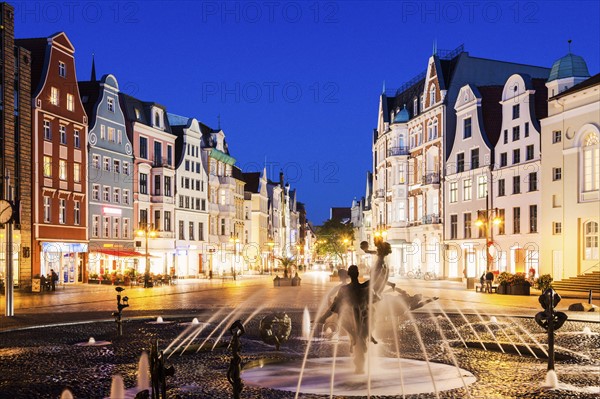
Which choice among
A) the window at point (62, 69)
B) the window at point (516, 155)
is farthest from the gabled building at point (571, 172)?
the window at point (62, 69)

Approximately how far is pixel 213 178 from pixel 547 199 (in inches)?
1819

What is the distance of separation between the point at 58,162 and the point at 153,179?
17.9 meters

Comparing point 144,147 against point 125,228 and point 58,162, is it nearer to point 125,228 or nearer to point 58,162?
point 125,228

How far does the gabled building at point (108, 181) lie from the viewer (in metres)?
60.7

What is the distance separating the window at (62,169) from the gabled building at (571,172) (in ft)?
118

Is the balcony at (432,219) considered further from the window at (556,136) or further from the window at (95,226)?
the window at (95,226)

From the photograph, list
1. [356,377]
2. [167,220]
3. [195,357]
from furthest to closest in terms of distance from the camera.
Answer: [167,220] → [195,357] → [356,377]

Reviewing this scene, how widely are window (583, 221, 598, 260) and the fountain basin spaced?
3305 cm

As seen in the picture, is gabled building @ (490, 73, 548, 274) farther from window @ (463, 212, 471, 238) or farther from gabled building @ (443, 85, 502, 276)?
window @ (463, 212, 471, 238)

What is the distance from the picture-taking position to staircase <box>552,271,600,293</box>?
135 feet

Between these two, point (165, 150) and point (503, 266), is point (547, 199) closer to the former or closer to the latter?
point (503, 266)

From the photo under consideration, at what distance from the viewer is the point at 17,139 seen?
4888 cm

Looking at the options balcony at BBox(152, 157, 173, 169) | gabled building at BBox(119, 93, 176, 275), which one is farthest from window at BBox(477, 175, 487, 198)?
balcony at BBox(152, 157, 173, 169)

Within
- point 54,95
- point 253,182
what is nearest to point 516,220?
point 54,95
